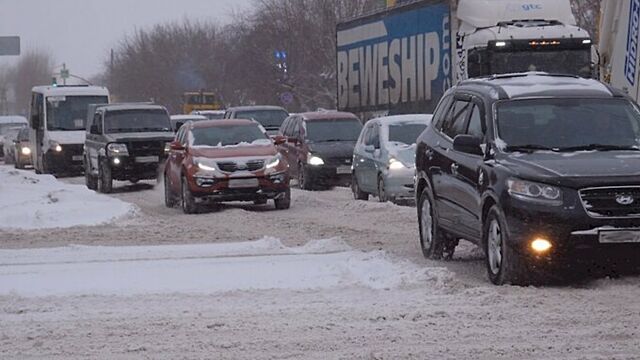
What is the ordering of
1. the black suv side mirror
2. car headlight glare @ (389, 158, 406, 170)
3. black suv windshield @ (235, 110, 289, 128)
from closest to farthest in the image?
the black suv side mirror, car headlight glare @ (389, 158, 406, 170), black suv windshield @ (235, 110, 289, 128)

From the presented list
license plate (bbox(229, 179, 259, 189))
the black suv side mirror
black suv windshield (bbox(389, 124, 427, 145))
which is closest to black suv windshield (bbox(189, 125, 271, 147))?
license plate (bbox(229, 179, 259, 189))

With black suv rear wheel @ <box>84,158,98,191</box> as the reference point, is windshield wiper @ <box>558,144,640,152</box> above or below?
above

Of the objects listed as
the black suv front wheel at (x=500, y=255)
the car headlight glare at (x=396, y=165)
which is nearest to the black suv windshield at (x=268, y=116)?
the car headlight glare at (x=396, y=165)

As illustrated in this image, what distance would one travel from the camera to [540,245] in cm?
1053

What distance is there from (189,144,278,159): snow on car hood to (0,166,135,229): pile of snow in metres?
1.46

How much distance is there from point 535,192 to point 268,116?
987 inches

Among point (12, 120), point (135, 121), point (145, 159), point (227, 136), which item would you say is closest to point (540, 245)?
point (227, 136)

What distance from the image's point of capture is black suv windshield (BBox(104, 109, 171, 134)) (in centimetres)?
2991

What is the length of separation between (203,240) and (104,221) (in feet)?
12.3

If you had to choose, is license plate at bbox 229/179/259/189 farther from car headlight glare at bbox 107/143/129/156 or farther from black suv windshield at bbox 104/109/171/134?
black suv windshield at bbox 104/109/171/134

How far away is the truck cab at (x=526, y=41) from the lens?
2386cm

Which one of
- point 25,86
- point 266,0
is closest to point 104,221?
point 266,0

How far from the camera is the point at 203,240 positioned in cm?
1591

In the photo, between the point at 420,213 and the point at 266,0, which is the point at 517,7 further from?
the point at 266,0
